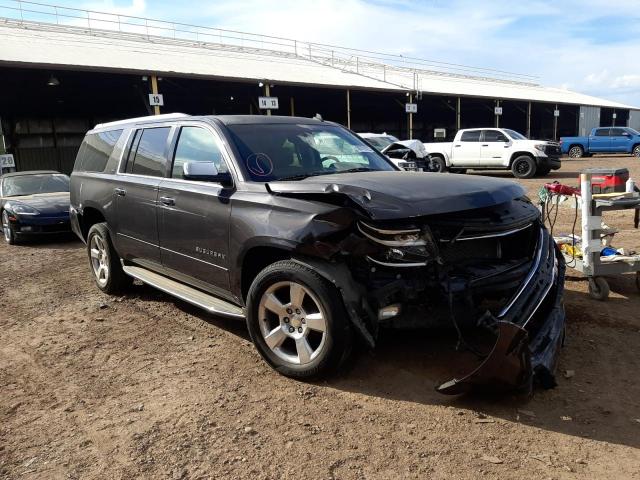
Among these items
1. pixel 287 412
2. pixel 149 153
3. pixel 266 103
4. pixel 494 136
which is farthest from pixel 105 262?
pixel 266 103

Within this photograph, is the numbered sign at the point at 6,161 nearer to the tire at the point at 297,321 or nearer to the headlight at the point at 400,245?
the tire at the point at 297,321

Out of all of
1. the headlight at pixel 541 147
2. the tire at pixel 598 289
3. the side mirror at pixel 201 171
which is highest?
the side mirror at pixel 201 171

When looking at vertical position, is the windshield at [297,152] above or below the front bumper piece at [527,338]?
above

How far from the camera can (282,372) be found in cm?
369

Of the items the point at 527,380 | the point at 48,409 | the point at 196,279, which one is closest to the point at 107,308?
the point at 196,279

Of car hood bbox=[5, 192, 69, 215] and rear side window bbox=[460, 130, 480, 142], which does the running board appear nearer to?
car hood bbox=[5, 192, 69, 215]

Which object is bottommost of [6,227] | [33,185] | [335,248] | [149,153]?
[6,227]

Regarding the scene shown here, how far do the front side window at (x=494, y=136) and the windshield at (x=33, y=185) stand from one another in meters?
15.0

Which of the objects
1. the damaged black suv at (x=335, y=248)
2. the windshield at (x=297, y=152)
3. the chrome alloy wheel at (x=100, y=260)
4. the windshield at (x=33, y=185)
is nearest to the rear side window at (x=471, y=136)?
the windshield at (x=33, y=185)

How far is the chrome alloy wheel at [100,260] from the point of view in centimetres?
588

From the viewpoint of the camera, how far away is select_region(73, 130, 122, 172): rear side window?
5.84 meters

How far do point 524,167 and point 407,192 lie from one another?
1762 cm

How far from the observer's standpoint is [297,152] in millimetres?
4508

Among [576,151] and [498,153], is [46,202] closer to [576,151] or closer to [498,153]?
[498,153]
